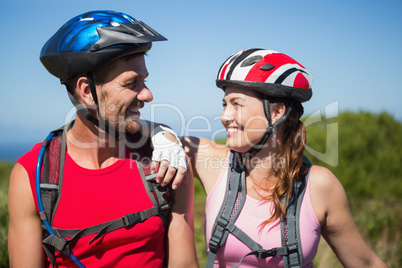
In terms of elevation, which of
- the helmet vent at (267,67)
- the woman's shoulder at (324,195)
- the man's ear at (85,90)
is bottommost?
the woman's shoulder at (324,195)

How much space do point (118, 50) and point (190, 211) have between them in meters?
1.72

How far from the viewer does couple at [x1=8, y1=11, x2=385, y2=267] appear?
9.91ft

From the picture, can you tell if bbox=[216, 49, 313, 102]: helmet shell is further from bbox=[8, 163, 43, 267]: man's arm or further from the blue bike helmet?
bbox=[8, 163, 43, 267]: man's arm

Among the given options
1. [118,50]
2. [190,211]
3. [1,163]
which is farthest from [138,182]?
[1,163]

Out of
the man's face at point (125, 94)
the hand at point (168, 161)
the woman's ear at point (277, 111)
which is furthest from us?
the woman's ear at point (277, 111)

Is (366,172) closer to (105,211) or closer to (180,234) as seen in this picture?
(180,234)

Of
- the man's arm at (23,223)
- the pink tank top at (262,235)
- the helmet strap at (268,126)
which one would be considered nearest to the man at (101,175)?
the man's arm at (23,223)

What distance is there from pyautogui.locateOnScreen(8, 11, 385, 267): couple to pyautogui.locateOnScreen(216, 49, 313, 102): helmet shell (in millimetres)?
14

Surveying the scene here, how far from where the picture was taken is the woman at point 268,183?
134 inches

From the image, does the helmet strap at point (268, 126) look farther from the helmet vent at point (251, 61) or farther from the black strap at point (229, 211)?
the helmet vent at point (251, 61)

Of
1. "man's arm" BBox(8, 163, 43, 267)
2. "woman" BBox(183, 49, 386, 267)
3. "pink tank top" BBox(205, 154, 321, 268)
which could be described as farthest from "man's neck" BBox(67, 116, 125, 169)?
"pink tank top" BBox(205, 154, 321, 268)

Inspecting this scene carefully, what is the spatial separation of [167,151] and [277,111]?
137cm

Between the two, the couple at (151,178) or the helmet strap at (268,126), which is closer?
the couple at (151,178)

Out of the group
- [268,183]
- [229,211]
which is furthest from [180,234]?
[268,183]
